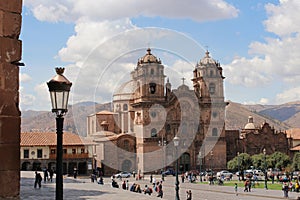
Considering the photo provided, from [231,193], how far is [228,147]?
40192mm

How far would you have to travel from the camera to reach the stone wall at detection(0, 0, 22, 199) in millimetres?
6223

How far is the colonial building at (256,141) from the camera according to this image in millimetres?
79000

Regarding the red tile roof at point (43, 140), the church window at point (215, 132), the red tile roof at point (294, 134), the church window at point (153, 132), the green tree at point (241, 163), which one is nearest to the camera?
the red tile roof at point (43, 140)

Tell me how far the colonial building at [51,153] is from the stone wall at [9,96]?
5477 cm

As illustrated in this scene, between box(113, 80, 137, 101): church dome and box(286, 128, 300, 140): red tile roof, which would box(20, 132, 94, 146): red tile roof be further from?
box(286, 128, 300, 140): red tile roof

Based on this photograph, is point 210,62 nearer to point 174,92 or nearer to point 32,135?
point 174,92

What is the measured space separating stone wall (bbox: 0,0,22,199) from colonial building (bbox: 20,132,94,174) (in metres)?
54.8

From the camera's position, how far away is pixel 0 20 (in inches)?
244

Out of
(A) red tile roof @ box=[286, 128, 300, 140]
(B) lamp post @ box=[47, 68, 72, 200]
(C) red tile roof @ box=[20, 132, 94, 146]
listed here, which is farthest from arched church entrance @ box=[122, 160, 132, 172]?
(B) lamp post @ box=[47, 68, 72, 200]

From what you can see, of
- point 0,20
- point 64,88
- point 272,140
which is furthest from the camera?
point 272,140

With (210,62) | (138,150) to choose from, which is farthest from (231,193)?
(210,62)

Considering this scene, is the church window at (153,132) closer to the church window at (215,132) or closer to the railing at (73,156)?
the church window at (215,132)

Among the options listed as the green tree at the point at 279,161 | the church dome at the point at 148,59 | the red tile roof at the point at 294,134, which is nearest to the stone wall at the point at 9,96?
the green tree at the point at 279,161

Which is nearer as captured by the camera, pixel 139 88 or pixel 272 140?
pixel 139 88
